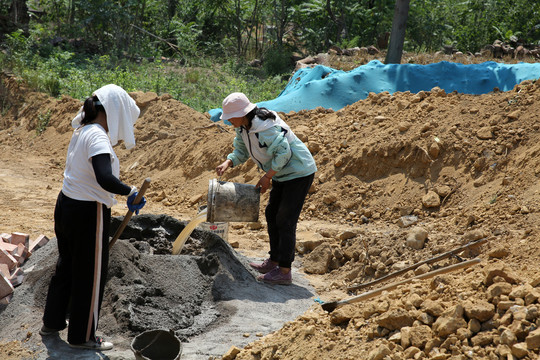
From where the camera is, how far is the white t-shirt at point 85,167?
3.29 m

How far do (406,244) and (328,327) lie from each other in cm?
222

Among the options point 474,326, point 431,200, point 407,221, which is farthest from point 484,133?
point 474,326

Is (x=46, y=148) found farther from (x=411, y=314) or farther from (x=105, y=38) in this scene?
(x=411, y=314)

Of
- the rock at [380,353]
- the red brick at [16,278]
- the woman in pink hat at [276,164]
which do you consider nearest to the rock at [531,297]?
the rock at [380,353]

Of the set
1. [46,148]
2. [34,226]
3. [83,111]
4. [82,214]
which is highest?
[83,111]

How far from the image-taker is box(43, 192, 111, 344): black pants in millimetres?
3381

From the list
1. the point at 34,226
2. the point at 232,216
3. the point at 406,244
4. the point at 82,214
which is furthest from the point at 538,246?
the point at 34,226

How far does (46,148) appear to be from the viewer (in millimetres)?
10617

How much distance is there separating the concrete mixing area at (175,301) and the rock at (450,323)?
1.40 meters

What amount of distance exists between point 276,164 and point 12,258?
216 cm

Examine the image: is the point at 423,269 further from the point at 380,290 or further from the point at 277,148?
the point at 277,148

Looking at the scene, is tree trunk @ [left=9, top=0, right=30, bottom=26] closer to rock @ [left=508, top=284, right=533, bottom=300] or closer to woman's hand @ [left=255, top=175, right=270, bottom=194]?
woman's hand @ [left=255, top=175, right=270, bottom=194]

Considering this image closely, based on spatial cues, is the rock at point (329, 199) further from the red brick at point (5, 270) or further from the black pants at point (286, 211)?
the red brick at point (5, 270)

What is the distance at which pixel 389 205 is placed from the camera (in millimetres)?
6734
